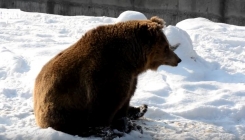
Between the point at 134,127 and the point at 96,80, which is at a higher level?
the point at 96,80

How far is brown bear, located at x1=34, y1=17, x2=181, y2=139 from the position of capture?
466 centimetres

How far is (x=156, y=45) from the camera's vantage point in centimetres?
497

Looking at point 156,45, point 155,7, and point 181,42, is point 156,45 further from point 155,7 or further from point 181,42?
point 155,7

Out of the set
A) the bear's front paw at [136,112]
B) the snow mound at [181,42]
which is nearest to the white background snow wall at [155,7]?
the snow mound at [181,42]

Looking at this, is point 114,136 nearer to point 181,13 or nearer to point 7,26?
point 7,26

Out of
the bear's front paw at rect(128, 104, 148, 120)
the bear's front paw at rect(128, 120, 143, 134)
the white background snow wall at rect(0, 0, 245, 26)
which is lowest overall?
the bear's front paw at rect(128, 120, 143, 134)

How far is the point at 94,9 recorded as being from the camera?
12.9 metres

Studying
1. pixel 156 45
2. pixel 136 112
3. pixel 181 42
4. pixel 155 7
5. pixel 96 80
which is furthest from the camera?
pixel 155 7

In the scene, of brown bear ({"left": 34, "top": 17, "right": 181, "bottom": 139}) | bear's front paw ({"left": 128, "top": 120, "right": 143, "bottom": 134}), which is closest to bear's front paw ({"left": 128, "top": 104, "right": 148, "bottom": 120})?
bear's front paw ({"left": 128, "top": 120, "right": 143, "bottom": 134})

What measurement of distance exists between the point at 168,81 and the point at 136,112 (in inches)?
62.9

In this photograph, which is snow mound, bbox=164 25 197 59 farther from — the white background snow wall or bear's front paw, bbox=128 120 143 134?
the white background snow wall

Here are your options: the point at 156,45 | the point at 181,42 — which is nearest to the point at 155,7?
the point at 181,42

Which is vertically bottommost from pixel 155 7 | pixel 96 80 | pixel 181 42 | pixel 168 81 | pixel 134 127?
pixel 134 127

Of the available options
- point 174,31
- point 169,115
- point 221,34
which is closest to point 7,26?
point 174,31
